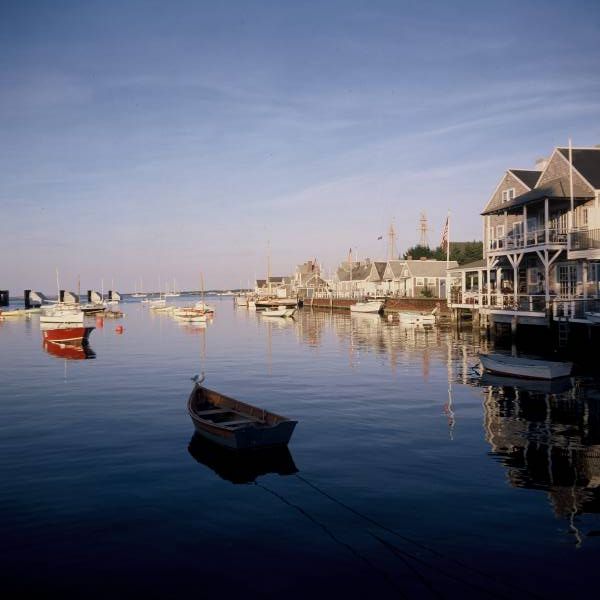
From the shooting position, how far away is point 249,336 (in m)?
61.8

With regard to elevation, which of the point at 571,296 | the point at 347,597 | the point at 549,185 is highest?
the point at 549,185

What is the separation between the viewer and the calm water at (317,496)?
9.85 meters

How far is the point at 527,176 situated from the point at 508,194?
2.25m

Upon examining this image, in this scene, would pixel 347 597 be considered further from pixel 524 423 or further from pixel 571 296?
pixel 571 296

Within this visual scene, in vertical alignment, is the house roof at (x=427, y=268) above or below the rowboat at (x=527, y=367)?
above

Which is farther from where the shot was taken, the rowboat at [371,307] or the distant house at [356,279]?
the distant house at [356,279]

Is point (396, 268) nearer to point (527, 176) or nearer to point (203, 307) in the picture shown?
point (203, 307)

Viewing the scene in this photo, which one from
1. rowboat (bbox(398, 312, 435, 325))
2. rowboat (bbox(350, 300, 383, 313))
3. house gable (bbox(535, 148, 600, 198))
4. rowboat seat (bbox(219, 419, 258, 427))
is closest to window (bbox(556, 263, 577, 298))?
house gable (bbox(535, 148, 600, 198))

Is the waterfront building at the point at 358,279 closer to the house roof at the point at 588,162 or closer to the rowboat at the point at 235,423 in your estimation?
the house roof at the point at 588,162

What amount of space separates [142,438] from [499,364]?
18.8 metres

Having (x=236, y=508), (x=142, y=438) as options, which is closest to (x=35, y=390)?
(x=142, y=438)

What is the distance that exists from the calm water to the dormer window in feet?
95.8

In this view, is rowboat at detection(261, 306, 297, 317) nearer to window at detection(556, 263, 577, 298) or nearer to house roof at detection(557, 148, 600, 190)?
window at detection(556, 263, 577, 298)

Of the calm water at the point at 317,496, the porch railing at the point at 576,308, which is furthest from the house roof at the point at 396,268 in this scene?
the calm water at the point at 317,496
